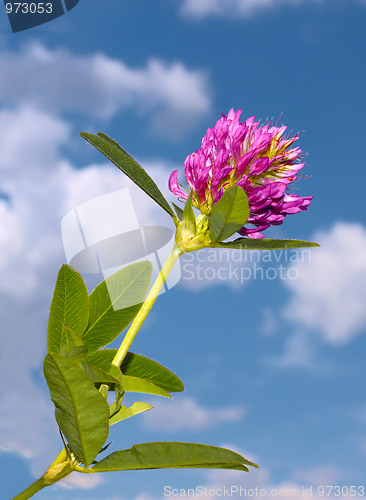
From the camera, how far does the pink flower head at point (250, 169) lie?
210 cm

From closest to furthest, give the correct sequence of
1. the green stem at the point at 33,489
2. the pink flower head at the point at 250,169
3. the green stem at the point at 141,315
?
the green stem at the point at 33,489
the green stem at the point at 141,315
the pink flower head at the point at 250,169

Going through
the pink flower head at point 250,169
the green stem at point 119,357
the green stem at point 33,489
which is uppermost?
the pink flower head at point 250,169

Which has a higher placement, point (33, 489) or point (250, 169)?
point (250, 169)

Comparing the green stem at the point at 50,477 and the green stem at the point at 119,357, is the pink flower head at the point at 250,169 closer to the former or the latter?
the green stem at the point at 119,357

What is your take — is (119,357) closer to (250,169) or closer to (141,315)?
(141,315)

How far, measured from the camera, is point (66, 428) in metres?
1.63

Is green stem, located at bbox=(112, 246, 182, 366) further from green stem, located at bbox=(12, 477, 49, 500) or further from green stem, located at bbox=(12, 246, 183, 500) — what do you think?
green stem, located at bbox=(12, 477, 49, 500)

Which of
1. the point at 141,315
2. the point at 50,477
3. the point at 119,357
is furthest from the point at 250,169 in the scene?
the point at 50,477

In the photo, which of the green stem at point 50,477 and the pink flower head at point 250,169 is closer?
the green stem at point 50,477

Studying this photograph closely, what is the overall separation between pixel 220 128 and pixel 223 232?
20.8 inches

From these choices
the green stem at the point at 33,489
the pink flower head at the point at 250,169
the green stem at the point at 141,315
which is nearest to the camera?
the green stem at the point at 33,489

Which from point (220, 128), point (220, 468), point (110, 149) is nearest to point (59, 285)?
point (110, 149)

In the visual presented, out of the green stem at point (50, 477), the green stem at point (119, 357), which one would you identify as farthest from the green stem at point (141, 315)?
the green stem at point (50, 477)

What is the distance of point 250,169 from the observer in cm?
215
